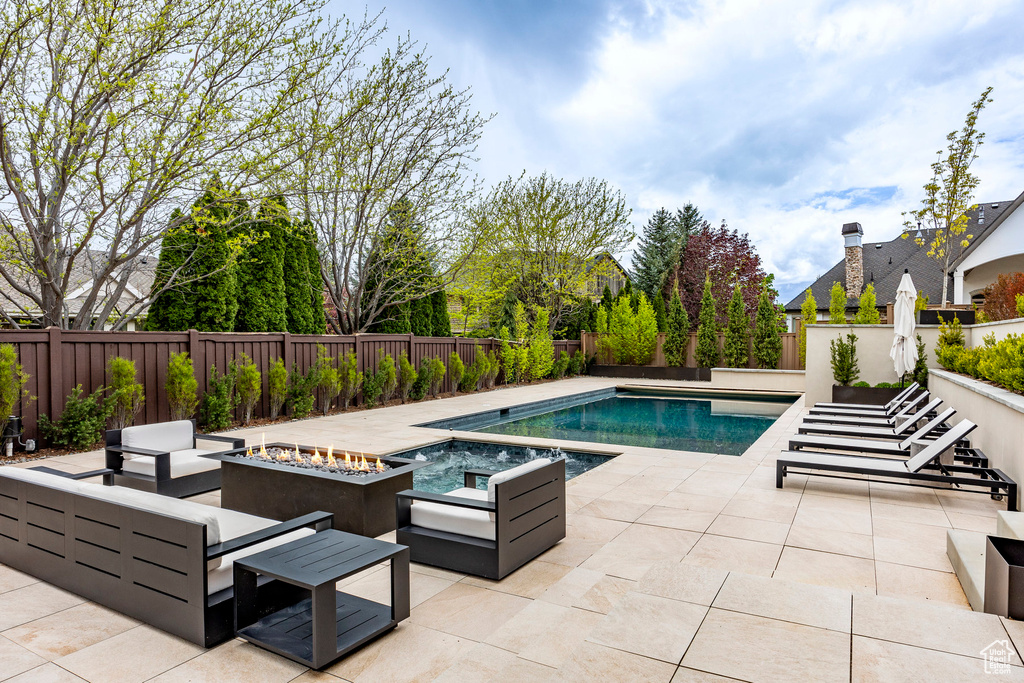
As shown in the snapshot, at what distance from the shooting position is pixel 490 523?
3430 mm

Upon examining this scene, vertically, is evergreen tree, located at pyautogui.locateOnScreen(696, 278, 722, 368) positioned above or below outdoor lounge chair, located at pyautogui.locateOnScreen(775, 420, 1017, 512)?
above

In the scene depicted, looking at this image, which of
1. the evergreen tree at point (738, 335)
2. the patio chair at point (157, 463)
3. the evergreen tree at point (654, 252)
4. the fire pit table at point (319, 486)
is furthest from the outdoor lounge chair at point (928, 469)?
the evergreen tree at point (654, 252)

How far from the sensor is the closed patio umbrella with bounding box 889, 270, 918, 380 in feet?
32.3

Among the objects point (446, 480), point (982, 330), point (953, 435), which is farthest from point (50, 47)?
point (982, 330)

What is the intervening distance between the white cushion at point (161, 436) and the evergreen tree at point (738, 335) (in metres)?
17.2

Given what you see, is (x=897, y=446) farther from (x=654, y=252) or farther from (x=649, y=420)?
(x=654, y=252)

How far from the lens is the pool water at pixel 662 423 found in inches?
357

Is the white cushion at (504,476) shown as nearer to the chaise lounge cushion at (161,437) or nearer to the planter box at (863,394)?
the chaise lounge cushion at (161,437)

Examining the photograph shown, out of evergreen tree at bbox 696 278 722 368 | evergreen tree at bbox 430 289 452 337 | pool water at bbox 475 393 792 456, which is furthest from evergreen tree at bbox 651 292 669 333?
evergreen tree at bbox 430 289 452 337

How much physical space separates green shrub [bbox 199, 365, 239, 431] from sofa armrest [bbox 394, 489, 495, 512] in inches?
234

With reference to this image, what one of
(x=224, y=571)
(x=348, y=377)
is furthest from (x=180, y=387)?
(x=224, y=571)

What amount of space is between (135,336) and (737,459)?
310 inches

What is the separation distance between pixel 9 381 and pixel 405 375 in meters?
7.04

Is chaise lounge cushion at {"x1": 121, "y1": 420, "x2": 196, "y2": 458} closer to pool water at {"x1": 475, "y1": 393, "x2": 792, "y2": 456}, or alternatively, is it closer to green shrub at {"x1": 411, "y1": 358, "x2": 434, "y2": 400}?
pool water at {"x1": 475, "y1": 393, "x2": 792, "y2": 456}
